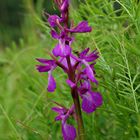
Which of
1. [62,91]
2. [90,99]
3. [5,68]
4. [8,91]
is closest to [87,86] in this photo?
[90,99]

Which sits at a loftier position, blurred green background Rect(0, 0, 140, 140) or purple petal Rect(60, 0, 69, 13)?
purple petal Rect(60, 0, 69, 13)

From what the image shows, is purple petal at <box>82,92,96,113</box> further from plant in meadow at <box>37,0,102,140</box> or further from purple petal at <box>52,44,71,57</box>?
purple petal at <box>52,44,71,57</box>

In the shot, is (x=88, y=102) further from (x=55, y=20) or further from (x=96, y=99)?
(x=55, y=20)

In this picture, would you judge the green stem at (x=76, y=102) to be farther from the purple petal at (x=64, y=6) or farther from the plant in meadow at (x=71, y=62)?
the purple petal at (x=64, y=6)

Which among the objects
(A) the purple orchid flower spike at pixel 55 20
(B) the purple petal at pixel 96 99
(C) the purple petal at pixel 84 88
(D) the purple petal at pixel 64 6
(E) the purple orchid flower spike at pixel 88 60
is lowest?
(B) the purple petal at pixel 96 99

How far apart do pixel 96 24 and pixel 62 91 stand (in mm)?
260

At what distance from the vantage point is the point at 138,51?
128cm

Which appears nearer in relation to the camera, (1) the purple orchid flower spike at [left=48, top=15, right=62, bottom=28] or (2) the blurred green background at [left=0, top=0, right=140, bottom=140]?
(1) the purple orchid flower spike at [left=48, top=15, right=62, bottom=28]

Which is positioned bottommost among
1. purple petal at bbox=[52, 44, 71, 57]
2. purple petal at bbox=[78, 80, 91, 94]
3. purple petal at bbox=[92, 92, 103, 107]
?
purple petal at bbox=[92, 92, 103, 107]

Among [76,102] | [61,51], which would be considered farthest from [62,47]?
[76,102]

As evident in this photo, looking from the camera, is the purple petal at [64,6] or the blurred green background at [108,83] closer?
the purple petal at [64,6]

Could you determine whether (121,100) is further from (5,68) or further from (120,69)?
(5,68)

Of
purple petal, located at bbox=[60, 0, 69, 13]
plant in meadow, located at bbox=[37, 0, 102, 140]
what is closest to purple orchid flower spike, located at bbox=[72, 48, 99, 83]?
plant in meadow, located at bbox=[37, 0, 102, 140]

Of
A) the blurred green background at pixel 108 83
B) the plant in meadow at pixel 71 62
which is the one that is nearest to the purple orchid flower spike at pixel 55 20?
the plant in meadow at pixel 71 62
